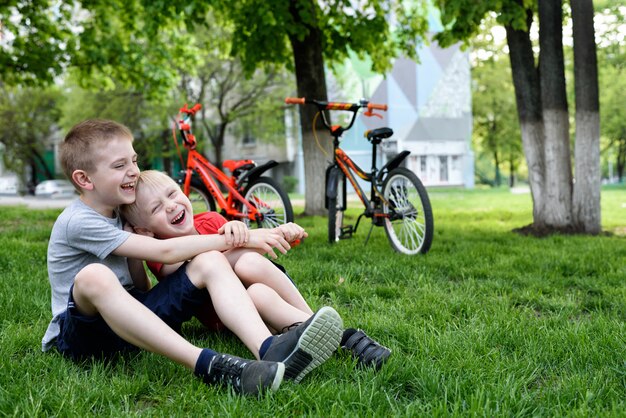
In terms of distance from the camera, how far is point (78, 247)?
2.44 metres

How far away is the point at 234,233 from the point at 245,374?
1.93 feet

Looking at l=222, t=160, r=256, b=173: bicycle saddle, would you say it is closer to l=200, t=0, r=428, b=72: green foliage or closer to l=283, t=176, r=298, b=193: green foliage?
l=200, t=0, r=428, b=72: green foliage

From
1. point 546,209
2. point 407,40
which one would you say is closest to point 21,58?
point 407,40

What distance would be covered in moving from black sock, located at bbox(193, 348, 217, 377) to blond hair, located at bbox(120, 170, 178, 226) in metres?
0.71

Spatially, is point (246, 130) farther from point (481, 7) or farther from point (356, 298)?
point (356, 298)

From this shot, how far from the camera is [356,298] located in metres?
3.76

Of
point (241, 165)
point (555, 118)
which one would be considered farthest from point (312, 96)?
point (555, 118)

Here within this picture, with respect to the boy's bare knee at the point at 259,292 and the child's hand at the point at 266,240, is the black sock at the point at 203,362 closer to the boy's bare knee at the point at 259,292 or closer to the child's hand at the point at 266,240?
the boy's bare knee at the point at 259,292

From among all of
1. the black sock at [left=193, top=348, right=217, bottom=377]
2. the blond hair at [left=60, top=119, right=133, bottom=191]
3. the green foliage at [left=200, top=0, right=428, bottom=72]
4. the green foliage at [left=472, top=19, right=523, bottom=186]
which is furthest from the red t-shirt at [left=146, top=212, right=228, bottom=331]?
the green foliage at [left=472, top=19, right=523, bottom=186]

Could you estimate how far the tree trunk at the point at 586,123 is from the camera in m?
6.79

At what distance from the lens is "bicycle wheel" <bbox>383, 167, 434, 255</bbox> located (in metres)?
5.24

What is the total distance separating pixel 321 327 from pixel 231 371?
0.36 metres

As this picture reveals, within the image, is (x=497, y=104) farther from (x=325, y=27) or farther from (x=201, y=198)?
(x=201, y=198)

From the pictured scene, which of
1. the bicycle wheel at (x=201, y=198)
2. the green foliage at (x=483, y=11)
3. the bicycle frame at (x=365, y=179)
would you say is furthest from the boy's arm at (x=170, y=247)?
the green foliage at (x=483, y=11)
